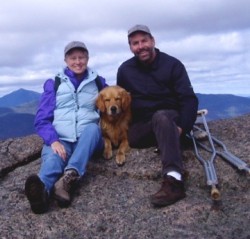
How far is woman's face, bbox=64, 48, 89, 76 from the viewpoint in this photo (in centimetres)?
920

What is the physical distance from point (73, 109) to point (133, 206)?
8.67ft

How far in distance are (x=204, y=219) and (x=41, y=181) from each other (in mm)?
2958

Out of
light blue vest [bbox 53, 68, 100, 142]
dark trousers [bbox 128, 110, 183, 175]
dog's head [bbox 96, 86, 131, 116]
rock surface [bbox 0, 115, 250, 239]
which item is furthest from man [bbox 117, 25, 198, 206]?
light blue vest [bbox 53, 68, 100, 142]

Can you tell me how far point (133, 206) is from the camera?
798 centimetres

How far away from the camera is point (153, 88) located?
31.7ft

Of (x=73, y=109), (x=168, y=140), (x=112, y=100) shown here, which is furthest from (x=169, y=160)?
(x=73, y=109)

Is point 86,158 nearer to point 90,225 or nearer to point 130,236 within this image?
point 90,225

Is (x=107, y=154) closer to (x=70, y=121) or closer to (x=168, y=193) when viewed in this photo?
(x=70, y=121)

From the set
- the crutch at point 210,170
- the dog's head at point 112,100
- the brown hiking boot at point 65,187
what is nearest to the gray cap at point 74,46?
the dog's head at point 112,100

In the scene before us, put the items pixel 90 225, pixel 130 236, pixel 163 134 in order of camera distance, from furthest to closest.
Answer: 1. pixel 163 134
2. pixel 90 225
3. pixel 130 236

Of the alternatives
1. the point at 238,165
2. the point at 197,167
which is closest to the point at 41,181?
the point at 197,167

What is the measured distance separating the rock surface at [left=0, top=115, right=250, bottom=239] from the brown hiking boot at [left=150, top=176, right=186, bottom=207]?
4.7 inches

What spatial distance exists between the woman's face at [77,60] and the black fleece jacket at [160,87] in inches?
47.8

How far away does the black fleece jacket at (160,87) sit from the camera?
30.8ft
